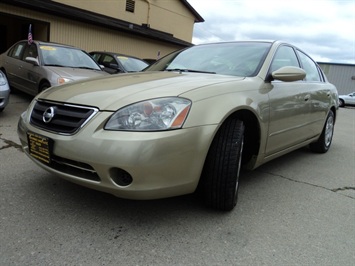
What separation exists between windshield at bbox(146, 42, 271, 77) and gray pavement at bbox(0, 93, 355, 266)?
1.17 meters

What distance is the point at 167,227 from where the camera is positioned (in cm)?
235

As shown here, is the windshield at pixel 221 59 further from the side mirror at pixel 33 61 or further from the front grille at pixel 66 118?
the side mirror at pixel 33 61

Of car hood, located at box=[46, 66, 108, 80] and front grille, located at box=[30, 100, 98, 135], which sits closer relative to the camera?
front grille, located at box=[30, 100, 98, 135]

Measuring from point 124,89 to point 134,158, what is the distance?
0.62 metres

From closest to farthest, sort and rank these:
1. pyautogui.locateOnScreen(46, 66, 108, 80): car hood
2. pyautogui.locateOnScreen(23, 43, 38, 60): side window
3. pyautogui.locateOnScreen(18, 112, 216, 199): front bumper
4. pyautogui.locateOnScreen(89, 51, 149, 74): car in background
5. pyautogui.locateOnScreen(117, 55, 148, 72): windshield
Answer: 1. pyautogui.locateOnScreen(18, 112, 216, 199): front bumper
2. pyautogui.locateOnScreen(46, 66, 108, 80): car hood
3. pyautogui.locateOnScreen(23, 43, 38, 60): side window
4. pyautogui.locateOnScreen(89, 51, 149, 74): car in background
5. pyautogui.locateOnScreen(117, 55, 148, 72): windshield

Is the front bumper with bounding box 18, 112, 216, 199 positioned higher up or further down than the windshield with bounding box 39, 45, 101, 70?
further down

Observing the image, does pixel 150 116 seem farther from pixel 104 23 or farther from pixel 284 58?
pixel 104 23

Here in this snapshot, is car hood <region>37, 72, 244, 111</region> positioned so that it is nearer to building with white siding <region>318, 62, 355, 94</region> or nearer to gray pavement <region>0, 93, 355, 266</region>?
gray pavement <region>0, 93, 355, 266</region>

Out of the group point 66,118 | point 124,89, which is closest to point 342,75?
point 124,89

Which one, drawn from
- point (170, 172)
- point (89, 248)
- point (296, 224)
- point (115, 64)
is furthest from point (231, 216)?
point (115, 64)

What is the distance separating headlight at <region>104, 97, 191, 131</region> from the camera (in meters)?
2.05

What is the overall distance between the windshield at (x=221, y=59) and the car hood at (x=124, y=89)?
34 cm

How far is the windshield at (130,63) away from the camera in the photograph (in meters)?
8.55

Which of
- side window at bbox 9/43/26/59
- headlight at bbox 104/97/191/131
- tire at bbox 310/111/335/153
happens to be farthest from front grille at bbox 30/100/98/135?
side window at bbox 9/43/26/59
